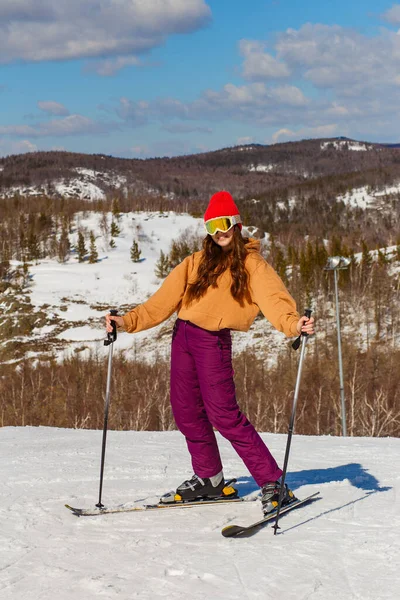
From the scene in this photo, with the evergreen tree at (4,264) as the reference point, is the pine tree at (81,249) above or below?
above

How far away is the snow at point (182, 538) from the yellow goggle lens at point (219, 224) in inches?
70.0

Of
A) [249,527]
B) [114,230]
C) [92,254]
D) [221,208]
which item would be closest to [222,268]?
[221,208]

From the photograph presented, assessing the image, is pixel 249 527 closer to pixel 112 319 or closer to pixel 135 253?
pixel 112 319

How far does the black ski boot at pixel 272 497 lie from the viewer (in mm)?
4199

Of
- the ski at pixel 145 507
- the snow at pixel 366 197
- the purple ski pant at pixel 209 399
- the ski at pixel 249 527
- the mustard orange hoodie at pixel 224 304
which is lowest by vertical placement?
the ski at pixel 145 507

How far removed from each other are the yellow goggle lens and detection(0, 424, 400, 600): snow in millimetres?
1779

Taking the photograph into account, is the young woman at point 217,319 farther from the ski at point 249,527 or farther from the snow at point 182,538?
the snow at point 182,538

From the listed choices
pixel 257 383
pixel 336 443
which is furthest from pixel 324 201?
pixel 336 443

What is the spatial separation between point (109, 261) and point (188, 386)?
338 ft

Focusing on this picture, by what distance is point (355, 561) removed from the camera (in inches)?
136

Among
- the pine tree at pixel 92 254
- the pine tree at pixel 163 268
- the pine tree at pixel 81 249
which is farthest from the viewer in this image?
the pine tree at pixel 92 254

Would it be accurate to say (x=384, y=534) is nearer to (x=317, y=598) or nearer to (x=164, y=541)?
(x=317, y=598)

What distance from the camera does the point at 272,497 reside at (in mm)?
4266

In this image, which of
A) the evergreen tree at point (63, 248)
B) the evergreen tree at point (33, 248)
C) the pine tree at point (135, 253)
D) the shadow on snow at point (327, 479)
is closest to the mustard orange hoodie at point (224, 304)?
the shadow on snow at point (327, 479)
